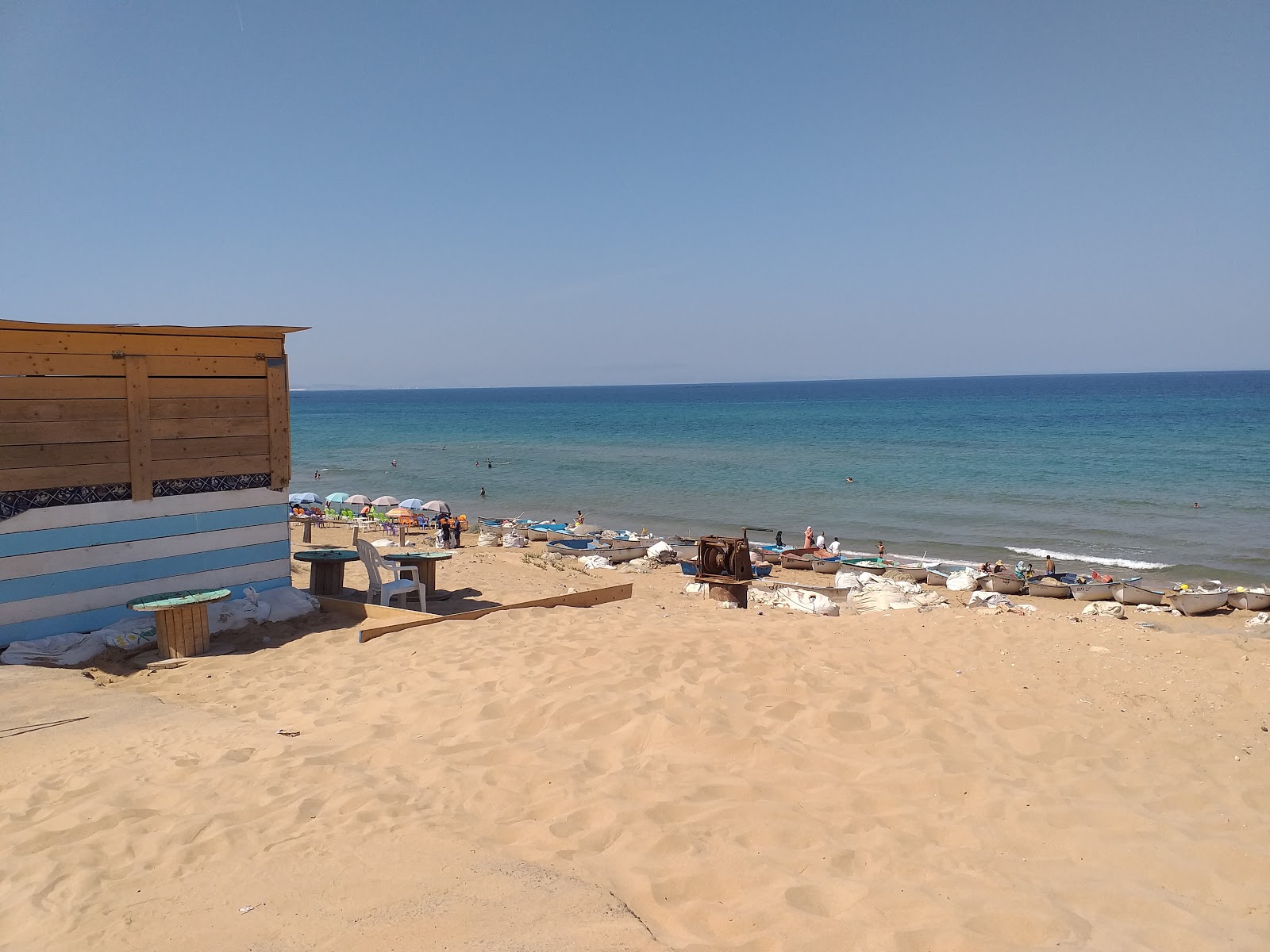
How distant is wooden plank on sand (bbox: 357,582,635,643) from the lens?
7777 millimetres

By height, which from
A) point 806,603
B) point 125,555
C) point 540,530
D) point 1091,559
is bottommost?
point 1091,559

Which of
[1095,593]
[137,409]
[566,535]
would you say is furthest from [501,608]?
[566,535]

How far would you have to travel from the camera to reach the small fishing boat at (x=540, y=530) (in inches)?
886

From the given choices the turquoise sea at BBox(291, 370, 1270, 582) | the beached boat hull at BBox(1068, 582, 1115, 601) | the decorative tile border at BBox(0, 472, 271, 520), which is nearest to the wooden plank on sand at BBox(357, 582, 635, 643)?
the decorative tile border at BBox(0, 472, 271, 520)

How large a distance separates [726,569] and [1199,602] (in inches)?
399

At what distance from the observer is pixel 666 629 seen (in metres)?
7.76

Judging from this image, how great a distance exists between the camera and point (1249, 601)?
1522 cm

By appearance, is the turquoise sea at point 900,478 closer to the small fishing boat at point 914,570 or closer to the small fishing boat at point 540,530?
the small fishing boat at point 914,570

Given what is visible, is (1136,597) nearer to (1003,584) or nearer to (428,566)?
(1003,584)

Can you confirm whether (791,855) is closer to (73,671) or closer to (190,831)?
(190,831)

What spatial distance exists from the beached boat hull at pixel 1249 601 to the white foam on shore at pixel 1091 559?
4.43m

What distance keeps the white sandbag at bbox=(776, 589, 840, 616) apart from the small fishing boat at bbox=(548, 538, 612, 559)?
8106 mm

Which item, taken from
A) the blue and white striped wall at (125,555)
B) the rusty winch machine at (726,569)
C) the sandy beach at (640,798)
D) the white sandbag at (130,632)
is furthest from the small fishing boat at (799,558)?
the white sandbag at (130,632)

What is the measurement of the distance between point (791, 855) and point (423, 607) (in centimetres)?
661
